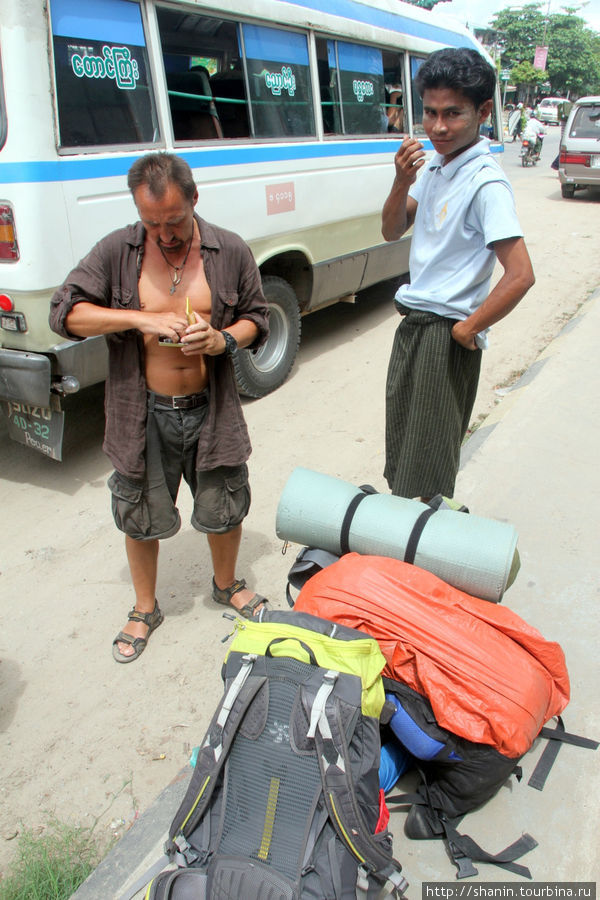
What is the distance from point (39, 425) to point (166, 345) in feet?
5.81

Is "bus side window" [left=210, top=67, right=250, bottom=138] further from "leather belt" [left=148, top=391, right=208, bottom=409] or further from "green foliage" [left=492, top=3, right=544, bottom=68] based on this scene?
"green foliage" [left=492, top=3, right=544, bottom=68]

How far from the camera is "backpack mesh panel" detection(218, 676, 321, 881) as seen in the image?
1515 millimetres

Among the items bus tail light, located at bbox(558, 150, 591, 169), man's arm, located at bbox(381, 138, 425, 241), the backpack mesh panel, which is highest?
bus tail light, located at bbox(558, 150, 591, 169)

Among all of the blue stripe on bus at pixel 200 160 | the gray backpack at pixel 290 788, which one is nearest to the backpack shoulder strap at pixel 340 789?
the gray backpack at pixel 290 788

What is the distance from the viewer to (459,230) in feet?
7.50

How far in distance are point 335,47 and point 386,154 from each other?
102 centimetres

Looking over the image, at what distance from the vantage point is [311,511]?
2.26 meters

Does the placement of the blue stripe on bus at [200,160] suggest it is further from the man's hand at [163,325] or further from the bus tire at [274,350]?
the man's hand at [163,325]

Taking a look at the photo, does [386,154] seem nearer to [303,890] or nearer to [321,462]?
[321,462]

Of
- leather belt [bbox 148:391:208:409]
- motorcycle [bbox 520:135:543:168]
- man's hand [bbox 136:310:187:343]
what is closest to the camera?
man's hand [bbox 136:310:187:343]

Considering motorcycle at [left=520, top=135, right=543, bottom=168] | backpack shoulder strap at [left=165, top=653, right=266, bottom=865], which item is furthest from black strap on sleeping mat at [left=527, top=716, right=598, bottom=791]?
motorcycle at [left=520, top=135, right=543, bottom=168]

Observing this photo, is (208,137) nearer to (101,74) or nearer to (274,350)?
(101,74)

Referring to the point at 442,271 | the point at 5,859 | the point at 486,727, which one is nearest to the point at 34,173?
the point at 442,271

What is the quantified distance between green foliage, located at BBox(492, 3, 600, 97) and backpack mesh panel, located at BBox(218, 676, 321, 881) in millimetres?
69349
